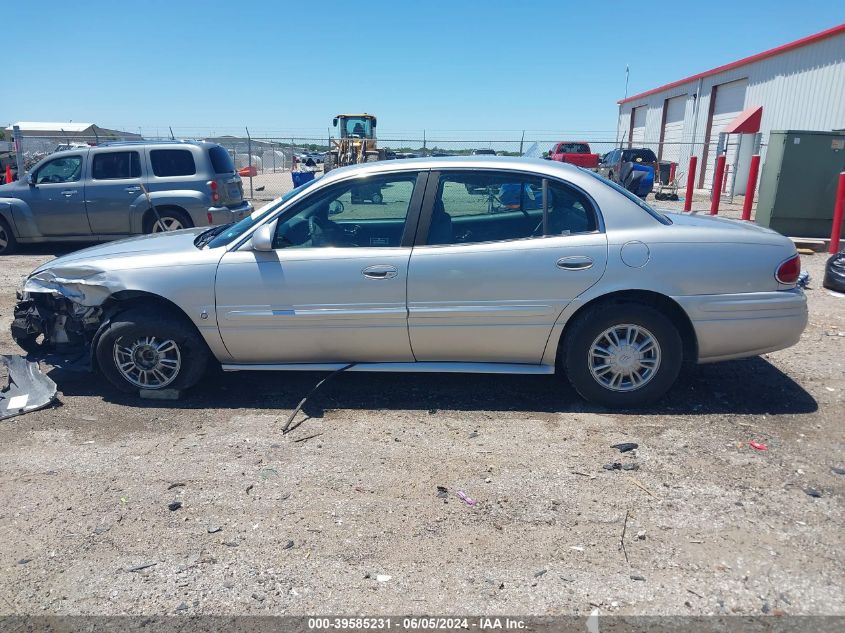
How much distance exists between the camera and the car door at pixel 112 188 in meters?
10.8

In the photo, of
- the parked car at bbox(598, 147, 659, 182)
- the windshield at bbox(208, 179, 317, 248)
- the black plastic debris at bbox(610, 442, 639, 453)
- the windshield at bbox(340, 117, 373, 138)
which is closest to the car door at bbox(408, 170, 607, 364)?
the black plastic debris at bbox(610, 442, 639, 453)

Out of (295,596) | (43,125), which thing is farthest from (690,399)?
(43,125)

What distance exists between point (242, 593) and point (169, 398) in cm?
232

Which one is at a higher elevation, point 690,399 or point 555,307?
point 555,307

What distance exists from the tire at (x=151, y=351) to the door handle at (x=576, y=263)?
258cm

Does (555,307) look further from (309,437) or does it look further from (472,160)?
(309,437)

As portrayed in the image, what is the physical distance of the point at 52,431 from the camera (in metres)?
4.34

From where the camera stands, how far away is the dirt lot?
276cm

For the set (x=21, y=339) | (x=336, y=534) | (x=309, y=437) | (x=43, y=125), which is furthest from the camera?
(x=43, y=125)

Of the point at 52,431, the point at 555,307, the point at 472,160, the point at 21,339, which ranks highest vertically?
the point at 472,160

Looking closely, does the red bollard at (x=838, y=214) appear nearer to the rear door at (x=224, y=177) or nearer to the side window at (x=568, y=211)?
the side window at (x=568, y=211)

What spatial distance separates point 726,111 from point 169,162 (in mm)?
23994

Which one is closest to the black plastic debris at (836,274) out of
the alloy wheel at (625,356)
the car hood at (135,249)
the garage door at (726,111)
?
the alloy wheel at (625,356)

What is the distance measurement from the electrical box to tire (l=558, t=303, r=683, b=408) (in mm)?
8888
